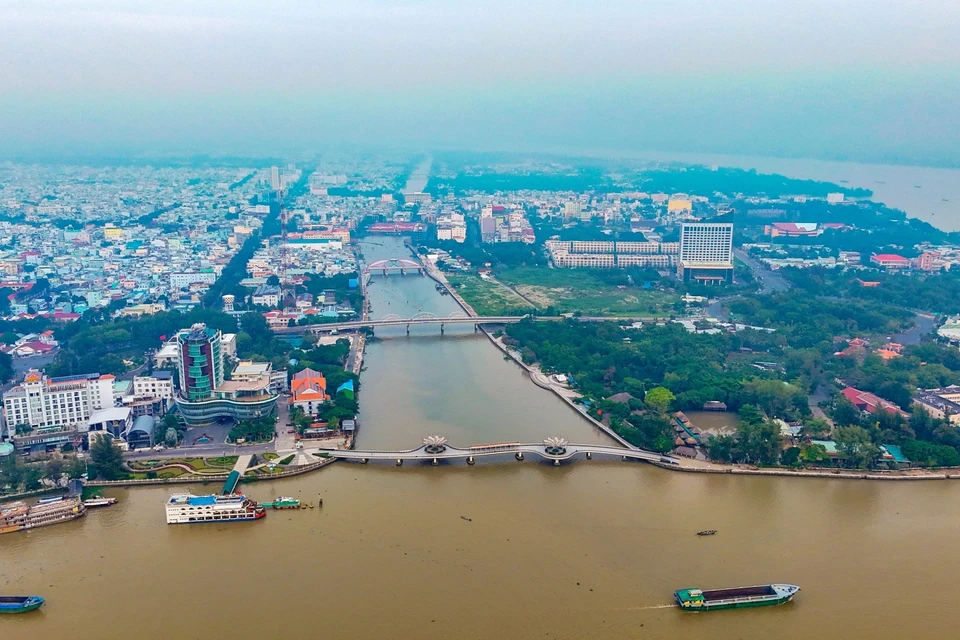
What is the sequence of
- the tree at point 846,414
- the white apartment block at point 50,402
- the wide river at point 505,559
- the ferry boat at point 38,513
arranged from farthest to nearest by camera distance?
the tree at point 846,414 → the white apartment block at point 50,402 → the ferry boat at point 38,513 → the wide river at point 505,559

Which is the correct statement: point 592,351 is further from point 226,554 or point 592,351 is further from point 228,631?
point 228,631

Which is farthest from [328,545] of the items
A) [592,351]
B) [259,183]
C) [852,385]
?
[259,183]

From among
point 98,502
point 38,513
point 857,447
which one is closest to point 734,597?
point 857,447

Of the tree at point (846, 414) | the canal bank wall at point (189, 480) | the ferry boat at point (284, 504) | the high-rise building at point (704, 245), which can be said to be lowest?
the ferry boat at point (284, 504)

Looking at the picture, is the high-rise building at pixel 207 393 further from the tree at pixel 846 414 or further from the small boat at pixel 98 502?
the tree at pixel 846 414

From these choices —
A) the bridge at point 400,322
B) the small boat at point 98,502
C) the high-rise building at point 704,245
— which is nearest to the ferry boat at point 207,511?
the small boat at point 98,502

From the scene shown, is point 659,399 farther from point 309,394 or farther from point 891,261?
point 891,261
